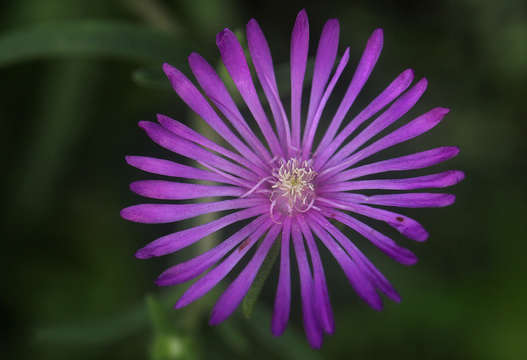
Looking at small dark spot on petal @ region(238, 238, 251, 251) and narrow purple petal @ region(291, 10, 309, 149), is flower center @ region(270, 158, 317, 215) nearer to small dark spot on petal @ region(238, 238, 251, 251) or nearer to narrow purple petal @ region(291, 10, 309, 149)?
narrow purple petal @ region(291, 10, 309, 149)

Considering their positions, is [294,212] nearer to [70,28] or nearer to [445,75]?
[70,28]

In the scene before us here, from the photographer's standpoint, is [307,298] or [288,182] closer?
[307,298]

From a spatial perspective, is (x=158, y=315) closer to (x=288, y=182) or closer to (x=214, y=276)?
(x=214, y=276)

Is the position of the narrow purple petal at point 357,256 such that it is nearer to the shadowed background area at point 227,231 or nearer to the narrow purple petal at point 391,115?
the narrow purple petal at point 391,115

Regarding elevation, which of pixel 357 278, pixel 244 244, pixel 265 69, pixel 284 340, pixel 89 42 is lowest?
pixel 284 340

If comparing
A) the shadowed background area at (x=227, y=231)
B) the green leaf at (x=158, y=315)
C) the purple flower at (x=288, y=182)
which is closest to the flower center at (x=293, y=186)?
the purple flower at (x=288, y=182)

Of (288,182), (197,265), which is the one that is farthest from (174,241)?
(288,182)
